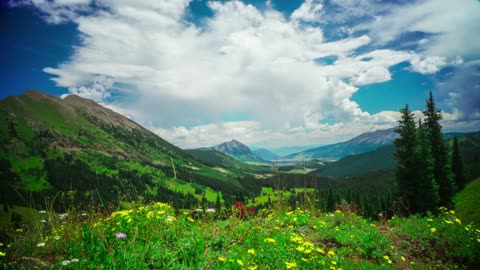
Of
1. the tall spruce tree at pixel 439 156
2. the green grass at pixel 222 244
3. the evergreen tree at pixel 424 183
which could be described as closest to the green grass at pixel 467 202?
the tall spruce tree at pixel 439 156

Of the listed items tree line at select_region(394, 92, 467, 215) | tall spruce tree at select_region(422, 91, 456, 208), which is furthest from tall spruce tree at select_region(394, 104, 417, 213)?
tall spruce tree at select_region(422, 91, 456, 208)

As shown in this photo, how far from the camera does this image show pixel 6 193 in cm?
12838

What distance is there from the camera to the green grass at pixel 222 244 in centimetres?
430

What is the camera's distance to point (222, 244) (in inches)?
230

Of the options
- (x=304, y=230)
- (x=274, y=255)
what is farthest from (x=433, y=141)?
(x=274, y=255)

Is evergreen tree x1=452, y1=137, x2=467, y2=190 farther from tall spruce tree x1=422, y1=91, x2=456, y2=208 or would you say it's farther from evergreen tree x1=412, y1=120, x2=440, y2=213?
evergreen tree x1=412, y1=120, x2=440, y2=213

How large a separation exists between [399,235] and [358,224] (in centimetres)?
132

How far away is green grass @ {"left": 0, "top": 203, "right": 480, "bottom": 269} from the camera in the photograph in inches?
169

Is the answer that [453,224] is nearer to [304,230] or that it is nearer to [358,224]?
[358,224]

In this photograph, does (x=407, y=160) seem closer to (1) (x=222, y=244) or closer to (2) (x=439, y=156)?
(2) (x=439, y=156)

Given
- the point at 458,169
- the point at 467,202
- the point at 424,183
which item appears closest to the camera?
the point at 424,183

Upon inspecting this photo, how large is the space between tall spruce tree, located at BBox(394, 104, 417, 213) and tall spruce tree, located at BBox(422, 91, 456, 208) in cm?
664

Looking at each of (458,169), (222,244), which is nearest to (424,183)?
(222,244)

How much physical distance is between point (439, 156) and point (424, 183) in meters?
11.9
